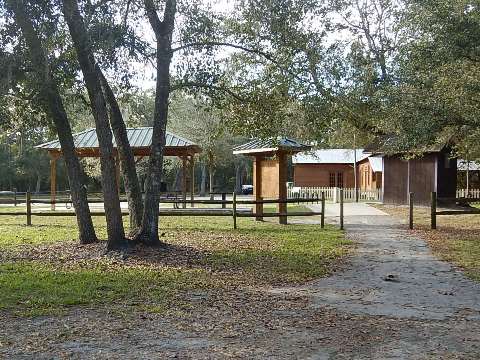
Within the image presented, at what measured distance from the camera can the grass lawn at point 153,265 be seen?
298 inches

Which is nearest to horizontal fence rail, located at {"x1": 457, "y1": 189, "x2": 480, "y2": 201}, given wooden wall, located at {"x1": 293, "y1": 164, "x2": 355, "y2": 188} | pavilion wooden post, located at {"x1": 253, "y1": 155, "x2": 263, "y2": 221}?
wooden wall, located at {"x1": 293, "y1": 164, "x2": 355, "y2": 188}

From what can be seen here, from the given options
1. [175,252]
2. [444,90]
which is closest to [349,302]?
[175,252]

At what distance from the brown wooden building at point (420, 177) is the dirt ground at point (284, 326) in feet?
62.9

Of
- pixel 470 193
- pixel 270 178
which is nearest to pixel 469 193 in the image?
pixel 470 193

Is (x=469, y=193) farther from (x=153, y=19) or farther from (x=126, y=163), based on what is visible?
(x=153, y=19)

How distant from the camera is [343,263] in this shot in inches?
425


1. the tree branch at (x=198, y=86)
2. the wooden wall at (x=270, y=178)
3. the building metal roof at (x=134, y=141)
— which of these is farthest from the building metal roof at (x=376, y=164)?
the tree branch at (x=198, y=86)

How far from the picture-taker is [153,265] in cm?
1027

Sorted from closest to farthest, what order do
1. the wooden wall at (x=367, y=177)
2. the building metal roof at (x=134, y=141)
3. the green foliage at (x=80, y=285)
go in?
the green foliage at (x=80, y=285) → the building metal roof at (x=134, y=141) → the wooden wall at (x=367, y=177)

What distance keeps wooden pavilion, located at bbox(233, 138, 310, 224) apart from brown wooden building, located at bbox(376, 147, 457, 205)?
898 centimetres

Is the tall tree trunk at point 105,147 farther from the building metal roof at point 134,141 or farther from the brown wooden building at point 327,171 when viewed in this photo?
the brown wooden building at point 327,171

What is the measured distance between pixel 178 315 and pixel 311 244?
7422 mm

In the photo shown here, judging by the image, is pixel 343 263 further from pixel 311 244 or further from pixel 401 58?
pixel 401 58

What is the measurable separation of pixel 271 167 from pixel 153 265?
1016 centimetres
